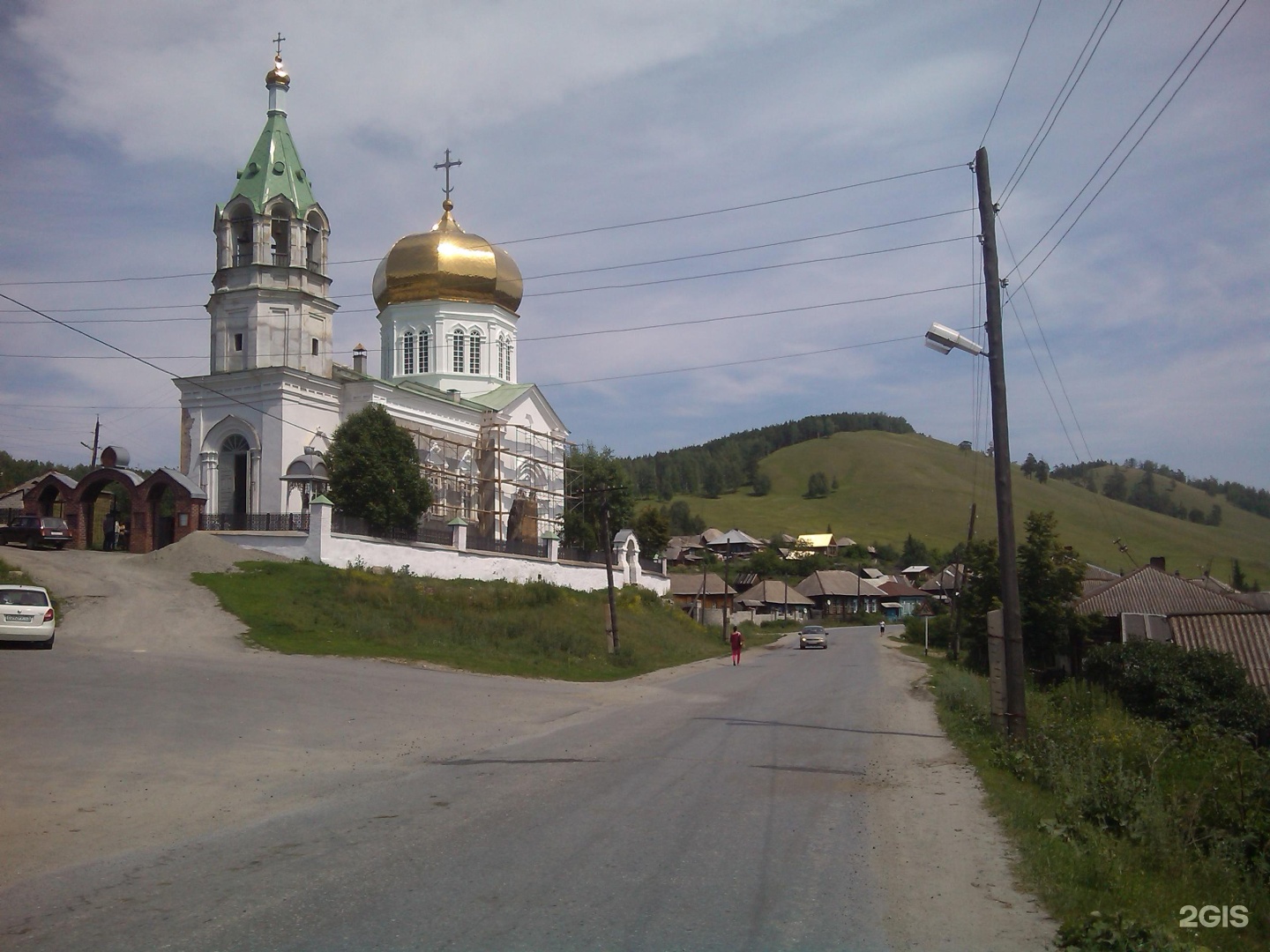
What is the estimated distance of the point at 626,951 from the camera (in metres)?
5.42

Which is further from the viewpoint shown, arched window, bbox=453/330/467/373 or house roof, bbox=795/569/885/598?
house roof, bbox=795/569/885/598

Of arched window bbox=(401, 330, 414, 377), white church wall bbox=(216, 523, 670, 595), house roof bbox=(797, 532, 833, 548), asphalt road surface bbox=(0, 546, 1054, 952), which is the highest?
arched window bbox=(401, 330, 414, 377)

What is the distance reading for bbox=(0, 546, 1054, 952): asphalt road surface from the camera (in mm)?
5922

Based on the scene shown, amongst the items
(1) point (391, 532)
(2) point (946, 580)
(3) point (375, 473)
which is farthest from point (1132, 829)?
(2) point (946, 580)

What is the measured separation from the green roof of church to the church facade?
49 mm

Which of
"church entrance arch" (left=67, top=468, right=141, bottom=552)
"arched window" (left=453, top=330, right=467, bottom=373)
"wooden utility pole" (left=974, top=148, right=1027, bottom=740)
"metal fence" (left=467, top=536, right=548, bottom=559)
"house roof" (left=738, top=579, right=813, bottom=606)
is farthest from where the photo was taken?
"house roof" (left=738, top=579, right=813, bottom=606)

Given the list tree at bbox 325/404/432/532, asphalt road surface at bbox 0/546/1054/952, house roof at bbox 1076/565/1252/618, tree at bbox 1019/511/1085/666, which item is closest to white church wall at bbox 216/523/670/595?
tree at bbox 325/404/432/532

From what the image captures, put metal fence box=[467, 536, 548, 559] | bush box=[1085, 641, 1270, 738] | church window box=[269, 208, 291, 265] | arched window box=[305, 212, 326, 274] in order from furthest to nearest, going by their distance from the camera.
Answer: arched window box=[305, 212, 326, 274]
church window box=[269, 208, 291, 265]
metal fence box=[467, 536, 548, 559]
bush box=[1085, 641, 1270, 738]

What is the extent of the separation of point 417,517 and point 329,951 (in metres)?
34.4

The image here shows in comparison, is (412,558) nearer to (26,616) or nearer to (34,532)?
(34,532)

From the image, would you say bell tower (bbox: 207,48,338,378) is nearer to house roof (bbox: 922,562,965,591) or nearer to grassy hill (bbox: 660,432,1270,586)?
house roof (bbox: 922,562,965,591)

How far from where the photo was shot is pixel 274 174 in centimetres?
4062

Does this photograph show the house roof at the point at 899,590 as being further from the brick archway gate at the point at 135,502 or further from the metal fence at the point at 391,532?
the brick archway gate at the point at 135,502

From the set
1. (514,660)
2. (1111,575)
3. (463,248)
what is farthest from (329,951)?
(1111,575)
